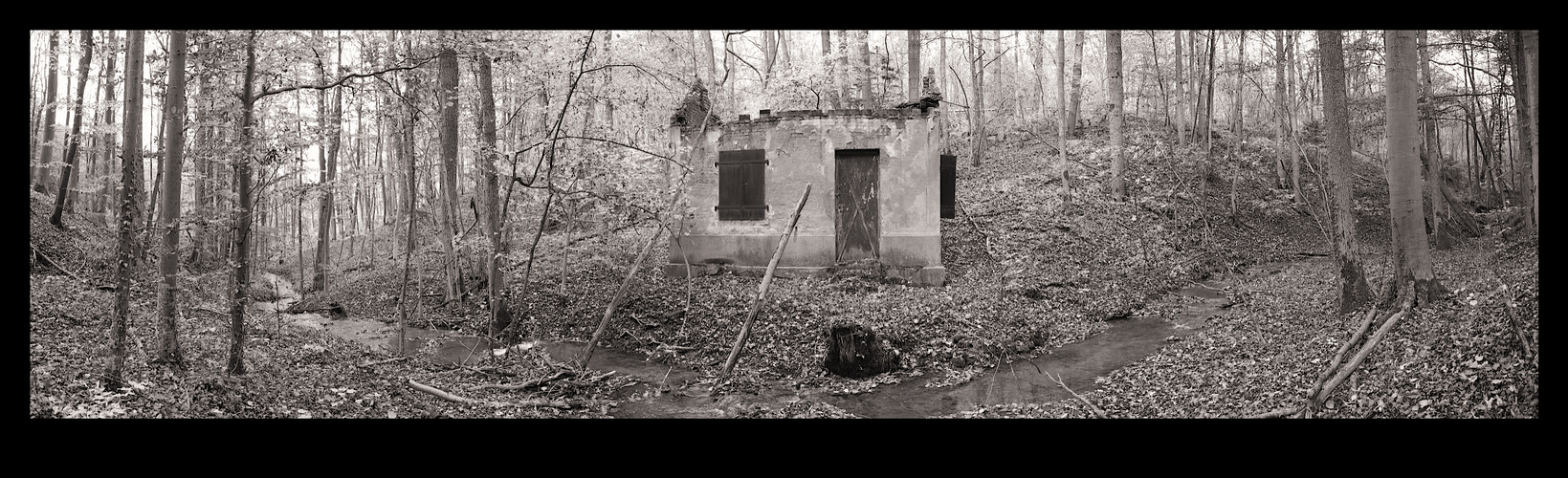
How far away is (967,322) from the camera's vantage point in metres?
10.5

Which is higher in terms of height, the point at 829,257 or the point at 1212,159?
the point at 1212,159

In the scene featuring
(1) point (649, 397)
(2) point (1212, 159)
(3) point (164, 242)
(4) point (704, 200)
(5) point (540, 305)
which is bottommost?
(1) point (649, 397)

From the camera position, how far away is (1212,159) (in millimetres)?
18859

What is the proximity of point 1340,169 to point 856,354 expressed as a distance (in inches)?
251

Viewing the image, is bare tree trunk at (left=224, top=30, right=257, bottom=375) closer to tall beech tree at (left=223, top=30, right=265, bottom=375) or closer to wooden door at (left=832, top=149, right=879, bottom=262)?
tall beech tree at (left=223, top=30, right=265, bottom=375)

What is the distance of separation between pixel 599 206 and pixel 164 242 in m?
5.89

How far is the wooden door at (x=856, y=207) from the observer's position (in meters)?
13.6

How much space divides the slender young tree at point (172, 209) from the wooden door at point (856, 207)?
963cm

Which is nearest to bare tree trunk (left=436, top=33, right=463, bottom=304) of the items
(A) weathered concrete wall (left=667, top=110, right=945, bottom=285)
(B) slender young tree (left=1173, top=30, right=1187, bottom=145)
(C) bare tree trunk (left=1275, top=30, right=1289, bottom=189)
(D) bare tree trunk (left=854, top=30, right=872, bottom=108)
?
(A) weathered concrete wall (left=667, top=110, right=945, bottom=285)

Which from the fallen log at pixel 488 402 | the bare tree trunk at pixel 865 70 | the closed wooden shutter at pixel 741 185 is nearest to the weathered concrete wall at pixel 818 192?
the closed wooden shutter at pixel 741 185

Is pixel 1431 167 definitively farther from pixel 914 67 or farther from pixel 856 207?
pixel 856 207
